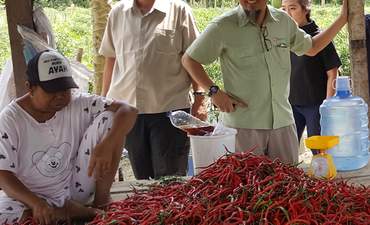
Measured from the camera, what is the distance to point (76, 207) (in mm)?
2688

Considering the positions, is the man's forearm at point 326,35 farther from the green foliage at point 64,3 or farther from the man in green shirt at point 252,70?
the green foliage at point 64,3

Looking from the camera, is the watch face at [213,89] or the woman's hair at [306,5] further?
the woman's hair at [306,5]

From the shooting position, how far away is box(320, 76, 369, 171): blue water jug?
3.51 meters

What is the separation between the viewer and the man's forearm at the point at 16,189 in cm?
256

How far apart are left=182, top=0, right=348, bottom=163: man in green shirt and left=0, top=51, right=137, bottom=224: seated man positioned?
0.70 m

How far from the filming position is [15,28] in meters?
3.48

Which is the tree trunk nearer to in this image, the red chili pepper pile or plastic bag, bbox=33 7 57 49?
plastic bag, bbox=33 7 57 49

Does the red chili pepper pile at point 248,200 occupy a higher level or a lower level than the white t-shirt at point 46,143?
lower

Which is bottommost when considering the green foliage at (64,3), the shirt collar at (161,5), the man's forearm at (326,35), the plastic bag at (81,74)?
the plastic bag at (81,74)

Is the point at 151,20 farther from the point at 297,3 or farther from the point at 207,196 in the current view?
the point at 207,196

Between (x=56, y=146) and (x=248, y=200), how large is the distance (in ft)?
3.70

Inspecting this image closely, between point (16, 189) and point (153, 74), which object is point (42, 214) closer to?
point (16, 189)

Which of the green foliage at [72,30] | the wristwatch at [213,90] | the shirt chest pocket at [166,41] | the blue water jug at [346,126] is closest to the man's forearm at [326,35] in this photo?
the blue water jug at [346,126]

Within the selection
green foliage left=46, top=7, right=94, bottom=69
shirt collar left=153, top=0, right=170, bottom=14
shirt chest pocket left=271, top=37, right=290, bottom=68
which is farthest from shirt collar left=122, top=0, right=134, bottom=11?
green foliage left=46, top=7, right=94, bottom=69
